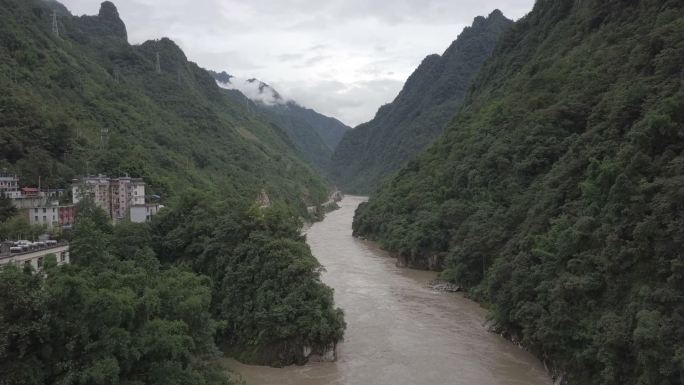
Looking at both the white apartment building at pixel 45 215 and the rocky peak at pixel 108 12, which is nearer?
the white apartment building at pixel 45 215

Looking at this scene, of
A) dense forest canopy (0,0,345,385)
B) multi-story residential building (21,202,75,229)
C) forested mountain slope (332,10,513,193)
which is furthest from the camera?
forested mountain slope (332,10,513,193)

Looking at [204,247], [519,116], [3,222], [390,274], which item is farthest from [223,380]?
[519,116]

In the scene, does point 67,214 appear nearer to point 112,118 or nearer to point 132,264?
point 132,264

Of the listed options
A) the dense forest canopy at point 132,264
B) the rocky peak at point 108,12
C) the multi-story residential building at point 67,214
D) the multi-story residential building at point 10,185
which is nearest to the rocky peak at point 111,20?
the rocky peak at point 108,12

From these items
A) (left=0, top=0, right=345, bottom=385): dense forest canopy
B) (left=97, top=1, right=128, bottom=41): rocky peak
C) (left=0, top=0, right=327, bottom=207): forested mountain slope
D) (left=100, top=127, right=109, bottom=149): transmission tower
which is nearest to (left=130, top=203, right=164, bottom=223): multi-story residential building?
(left=0, top=0, right=345, bottom=385): dense forest canopy

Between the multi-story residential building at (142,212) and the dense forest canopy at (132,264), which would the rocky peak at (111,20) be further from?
the multi-story residential building at (142,212)

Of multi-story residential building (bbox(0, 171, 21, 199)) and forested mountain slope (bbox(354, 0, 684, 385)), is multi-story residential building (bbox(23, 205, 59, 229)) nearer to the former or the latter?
multi-story residential building (bbox(0, 171, 21, 199))

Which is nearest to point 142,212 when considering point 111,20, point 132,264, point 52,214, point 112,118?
point 52,214
